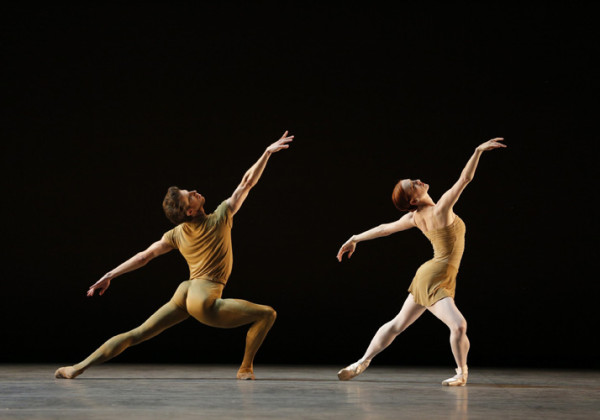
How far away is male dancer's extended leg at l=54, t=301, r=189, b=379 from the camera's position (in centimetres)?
546

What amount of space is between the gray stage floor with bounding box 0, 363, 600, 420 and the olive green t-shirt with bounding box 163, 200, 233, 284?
2.10 ft

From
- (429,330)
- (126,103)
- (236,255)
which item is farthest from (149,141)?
(429,330)

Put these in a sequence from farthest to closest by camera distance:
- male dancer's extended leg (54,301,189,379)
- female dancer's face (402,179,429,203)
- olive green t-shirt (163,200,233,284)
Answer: olive green t-shirt (163,200,233,284)
male dancer's extended leg (54,301,189,379)
female dancer's face (402,179,429,203)

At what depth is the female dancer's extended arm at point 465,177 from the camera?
5145 mm

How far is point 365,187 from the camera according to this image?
7812mm

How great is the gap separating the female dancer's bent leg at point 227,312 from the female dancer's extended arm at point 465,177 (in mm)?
1202

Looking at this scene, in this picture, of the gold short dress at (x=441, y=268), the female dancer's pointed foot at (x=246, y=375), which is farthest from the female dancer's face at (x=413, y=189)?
the female dancer's pointed foot at (x=246, y=375)

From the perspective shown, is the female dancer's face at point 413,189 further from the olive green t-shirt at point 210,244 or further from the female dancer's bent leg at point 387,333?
the olive green t-shirt at point 210,244

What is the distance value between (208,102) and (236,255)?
1306mm

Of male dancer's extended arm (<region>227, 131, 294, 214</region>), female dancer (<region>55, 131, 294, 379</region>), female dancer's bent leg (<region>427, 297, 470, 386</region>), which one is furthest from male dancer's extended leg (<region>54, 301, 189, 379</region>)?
female dancer's bent leg (<region>427, 297, 470, 386</region>)

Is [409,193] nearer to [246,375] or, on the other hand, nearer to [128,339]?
[246,375]

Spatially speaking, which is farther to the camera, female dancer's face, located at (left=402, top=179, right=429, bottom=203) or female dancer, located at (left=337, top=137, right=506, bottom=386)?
female dancer's face, located at (left=402, top=179, right=429, bottom=203)

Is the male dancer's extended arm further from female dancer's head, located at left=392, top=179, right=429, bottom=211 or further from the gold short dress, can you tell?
A: the gold short dress

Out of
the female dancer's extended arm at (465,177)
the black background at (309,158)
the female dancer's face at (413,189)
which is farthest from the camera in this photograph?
the black background at (309,158)
